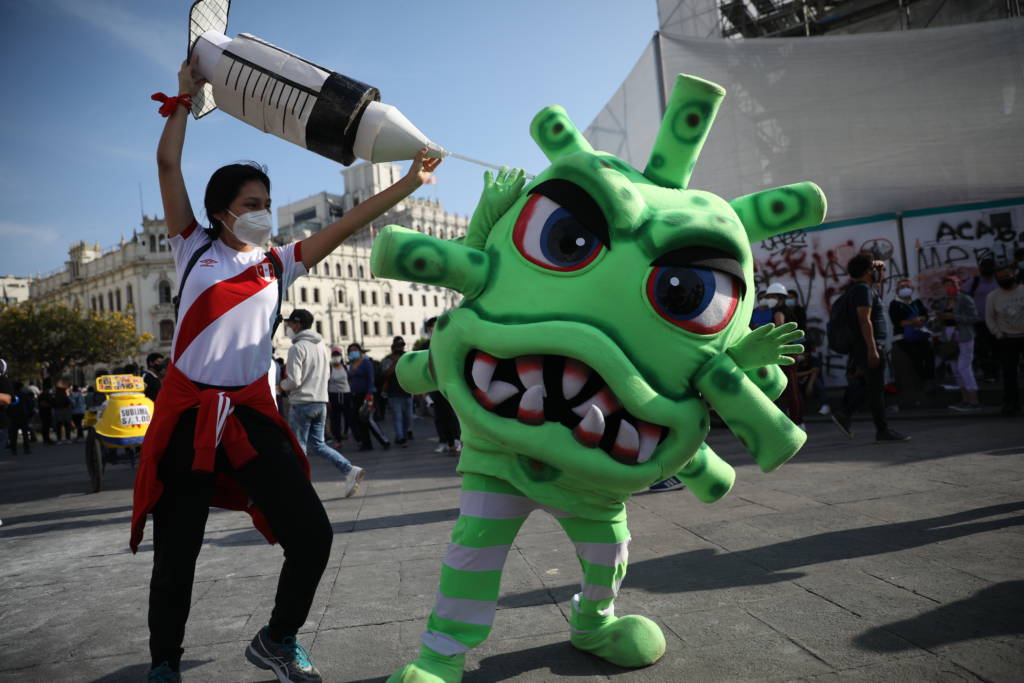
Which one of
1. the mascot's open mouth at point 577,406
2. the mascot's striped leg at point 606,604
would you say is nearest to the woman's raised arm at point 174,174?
the mascot's open mouth at point 577,406

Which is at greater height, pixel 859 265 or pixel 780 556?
pixel 859 265

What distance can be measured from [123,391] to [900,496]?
758 centimetres

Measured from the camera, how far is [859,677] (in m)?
2.16

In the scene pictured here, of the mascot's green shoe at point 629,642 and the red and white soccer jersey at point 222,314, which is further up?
the red and white soccer jersey at point 222,314

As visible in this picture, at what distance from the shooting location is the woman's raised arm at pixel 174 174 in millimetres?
A: 2428

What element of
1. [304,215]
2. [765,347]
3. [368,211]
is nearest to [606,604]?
[765,347]

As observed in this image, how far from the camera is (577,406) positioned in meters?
2.05

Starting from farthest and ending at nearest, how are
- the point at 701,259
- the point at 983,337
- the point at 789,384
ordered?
the point at 983,337 → the point at 789,384 → the point at 701,259

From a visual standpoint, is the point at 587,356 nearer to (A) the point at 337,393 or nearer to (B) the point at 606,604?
(B) the point at 606,604

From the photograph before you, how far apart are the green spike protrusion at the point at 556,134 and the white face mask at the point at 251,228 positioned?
3.55ft

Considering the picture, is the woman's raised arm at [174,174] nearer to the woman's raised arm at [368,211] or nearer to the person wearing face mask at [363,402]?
the woman's raised arm at [368,211]

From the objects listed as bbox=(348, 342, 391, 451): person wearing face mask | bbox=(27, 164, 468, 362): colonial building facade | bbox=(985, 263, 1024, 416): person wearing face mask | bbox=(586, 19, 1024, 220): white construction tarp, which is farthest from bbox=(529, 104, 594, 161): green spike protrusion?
bbox=(27, 164, 468, 362): colonial building facade

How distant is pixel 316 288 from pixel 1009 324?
193ft

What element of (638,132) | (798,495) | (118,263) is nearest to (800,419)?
(798,495)
